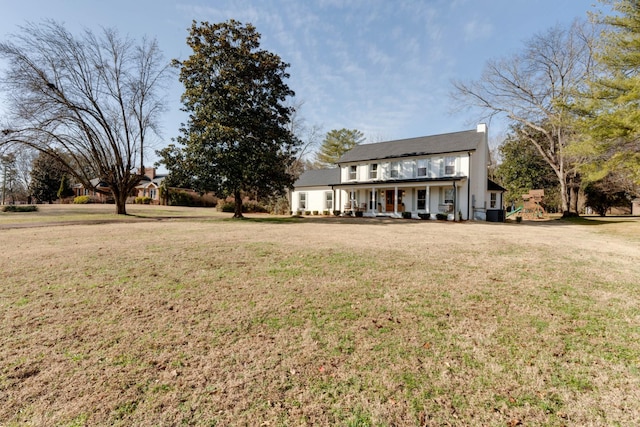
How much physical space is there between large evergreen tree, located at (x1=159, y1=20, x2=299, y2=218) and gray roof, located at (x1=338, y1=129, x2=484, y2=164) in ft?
39.5

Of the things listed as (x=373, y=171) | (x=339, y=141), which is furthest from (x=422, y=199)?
(x=339, y=141)

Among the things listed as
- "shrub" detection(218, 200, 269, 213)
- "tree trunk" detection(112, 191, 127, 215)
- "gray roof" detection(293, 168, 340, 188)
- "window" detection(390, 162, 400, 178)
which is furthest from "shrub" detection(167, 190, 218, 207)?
"window" detection(390, 162, 400, 178)

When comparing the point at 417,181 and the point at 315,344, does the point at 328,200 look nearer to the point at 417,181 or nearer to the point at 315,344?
the point at 417,181

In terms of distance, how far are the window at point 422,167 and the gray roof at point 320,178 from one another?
27.8ft

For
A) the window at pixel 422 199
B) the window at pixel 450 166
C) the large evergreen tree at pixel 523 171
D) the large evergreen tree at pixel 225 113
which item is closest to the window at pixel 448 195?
the window at pixel 450 166

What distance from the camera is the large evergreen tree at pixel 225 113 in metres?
18.4

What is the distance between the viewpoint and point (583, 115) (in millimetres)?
15570

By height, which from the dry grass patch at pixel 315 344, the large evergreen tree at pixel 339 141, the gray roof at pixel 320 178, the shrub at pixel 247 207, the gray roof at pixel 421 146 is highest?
the large evergreen tree at pixel 339 141

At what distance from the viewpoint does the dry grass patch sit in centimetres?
246

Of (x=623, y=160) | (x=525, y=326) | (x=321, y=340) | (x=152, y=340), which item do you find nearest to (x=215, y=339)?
(x=152, y=340)

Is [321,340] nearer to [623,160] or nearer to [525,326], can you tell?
[525,326]

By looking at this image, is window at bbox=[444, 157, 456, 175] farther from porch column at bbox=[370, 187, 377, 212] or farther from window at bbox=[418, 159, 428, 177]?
porch column at bbox=[370, 187, 377, 212]

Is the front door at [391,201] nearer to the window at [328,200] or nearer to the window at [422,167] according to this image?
the window at [422,167]

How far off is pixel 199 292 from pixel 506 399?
4.28 meters
